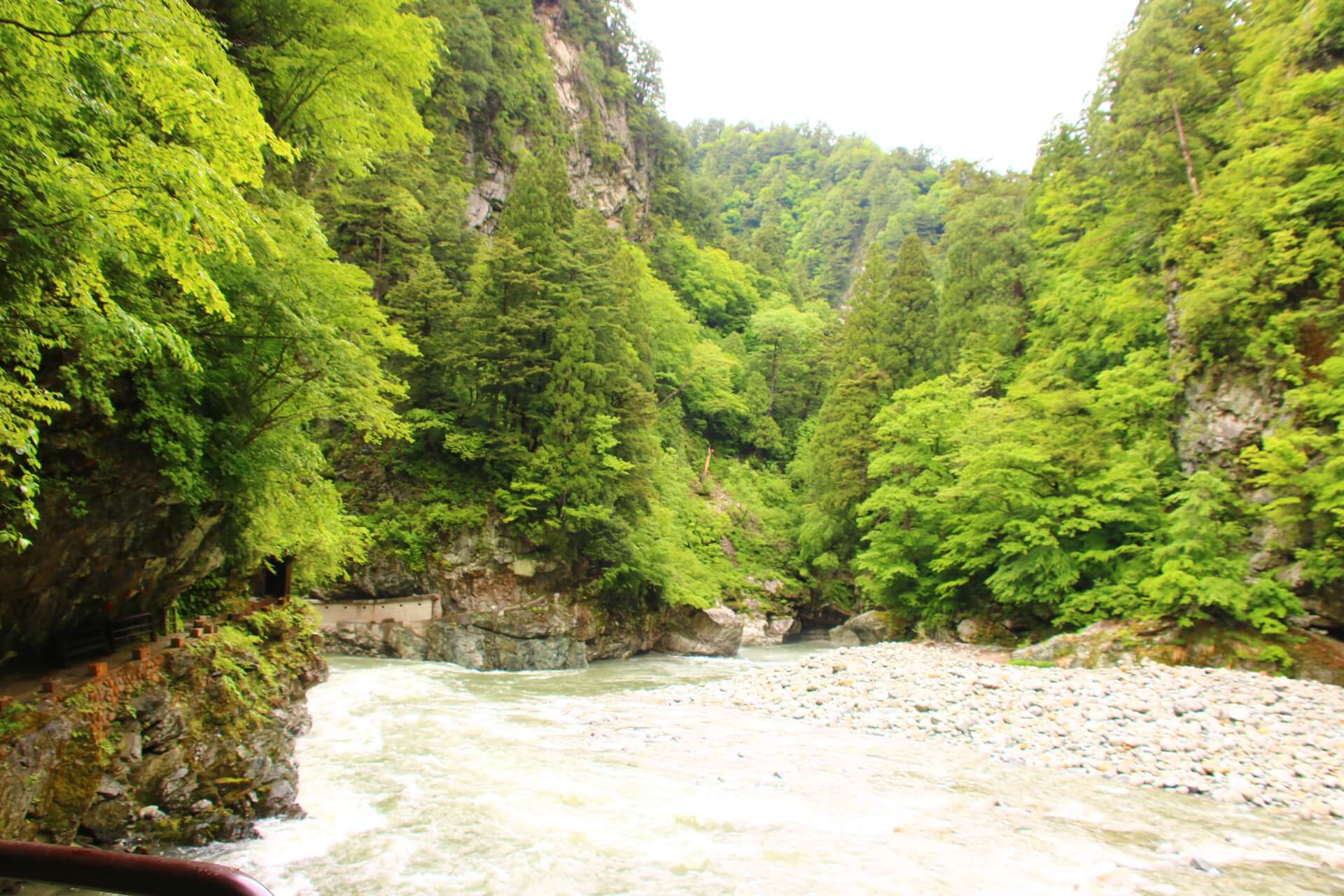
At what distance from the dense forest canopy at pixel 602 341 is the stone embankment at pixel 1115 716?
138 inches

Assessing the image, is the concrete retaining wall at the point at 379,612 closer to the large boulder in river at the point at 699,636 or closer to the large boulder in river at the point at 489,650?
the large boulder in river at the point at 489,650

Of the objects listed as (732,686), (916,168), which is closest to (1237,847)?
(732,686)

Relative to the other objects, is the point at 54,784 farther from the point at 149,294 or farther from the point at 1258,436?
the point at 1258,436

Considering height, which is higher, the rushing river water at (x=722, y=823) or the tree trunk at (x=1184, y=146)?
the tree trunk at (x=1184, y=146)

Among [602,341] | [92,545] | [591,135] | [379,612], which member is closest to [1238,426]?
[602,341]

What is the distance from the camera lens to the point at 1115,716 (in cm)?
1145

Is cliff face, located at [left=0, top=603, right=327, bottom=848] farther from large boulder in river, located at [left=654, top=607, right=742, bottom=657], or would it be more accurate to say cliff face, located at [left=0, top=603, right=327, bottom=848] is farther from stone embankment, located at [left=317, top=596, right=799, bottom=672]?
large boulder in river, located at [left=654, top=607, right=742, bottom=657]

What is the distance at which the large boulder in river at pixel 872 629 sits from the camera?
989 inches

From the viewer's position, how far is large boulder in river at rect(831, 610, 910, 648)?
25.1m

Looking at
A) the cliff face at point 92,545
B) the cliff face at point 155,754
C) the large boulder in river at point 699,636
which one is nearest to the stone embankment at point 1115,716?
the large boulder in river at point 699,636

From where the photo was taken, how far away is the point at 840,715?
12.7 metres

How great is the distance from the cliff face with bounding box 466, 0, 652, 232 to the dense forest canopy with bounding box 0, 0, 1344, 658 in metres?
0.53

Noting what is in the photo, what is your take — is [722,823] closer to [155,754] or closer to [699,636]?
[155,754]

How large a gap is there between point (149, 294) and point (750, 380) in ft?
124
